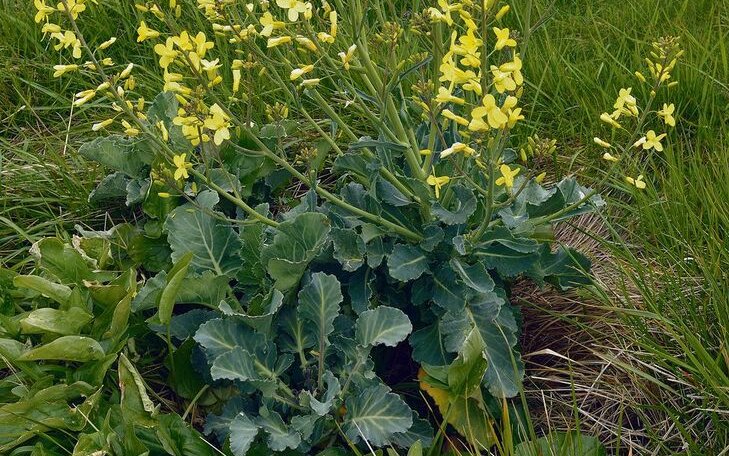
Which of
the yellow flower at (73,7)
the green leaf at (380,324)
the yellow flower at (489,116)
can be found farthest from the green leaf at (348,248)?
the yellow flower at (73,7)

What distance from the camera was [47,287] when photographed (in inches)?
91.7

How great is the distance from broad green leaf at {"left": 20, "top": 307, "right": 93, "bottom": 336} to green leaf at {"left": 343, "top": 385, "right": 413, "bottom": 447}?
74cm

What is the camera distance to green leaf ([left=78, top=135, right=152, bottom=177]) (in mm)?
2812

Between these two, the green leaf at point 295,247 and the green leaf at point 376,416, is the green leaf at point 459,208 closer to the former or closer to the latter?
the green leaf at point 295,247

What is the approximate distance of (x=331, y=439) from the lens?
7.17 ft

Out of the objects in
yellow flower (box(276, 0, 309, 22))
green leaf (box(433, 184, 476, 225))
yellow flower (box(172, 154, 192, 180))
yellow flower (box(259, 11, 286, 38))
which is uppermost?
yellow flower (box(276, 0, 309, 22))

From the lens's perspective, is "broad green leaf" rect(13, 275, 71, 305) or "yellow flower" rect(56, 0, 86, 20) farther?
"broad green leaf" rect(13, 275, 71, 305)

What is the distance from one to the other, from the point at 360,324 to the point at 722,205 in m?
1.07

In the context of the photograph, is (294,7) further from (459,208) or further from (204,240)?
(204,240)

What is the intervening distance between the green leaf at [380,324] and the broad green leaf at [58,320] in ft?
2.38

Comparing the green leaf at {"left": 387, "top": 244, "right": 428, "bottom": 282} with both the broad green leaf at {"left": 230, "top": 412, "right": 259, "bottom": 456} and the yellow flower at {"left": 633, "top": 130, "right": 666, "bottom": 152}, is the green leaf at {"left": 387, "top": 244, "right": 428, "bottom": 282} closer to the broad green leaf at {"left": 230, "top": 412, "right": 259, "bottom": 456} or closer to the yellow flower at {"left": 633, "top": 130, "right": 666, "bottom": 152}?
the broad green leaf at {"left": 230, "top": 412, "right": 259, "bottom": 456}

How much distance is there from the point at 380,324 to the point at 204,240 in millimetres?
635

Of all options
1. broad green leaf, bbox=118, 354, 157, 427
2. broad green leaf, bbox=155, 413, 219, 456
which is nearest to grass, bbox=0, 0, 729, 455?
broad green leaf, bbox=118, 354, 157, 427

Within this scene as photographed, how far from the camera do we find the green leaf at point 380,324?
84.7 inches
